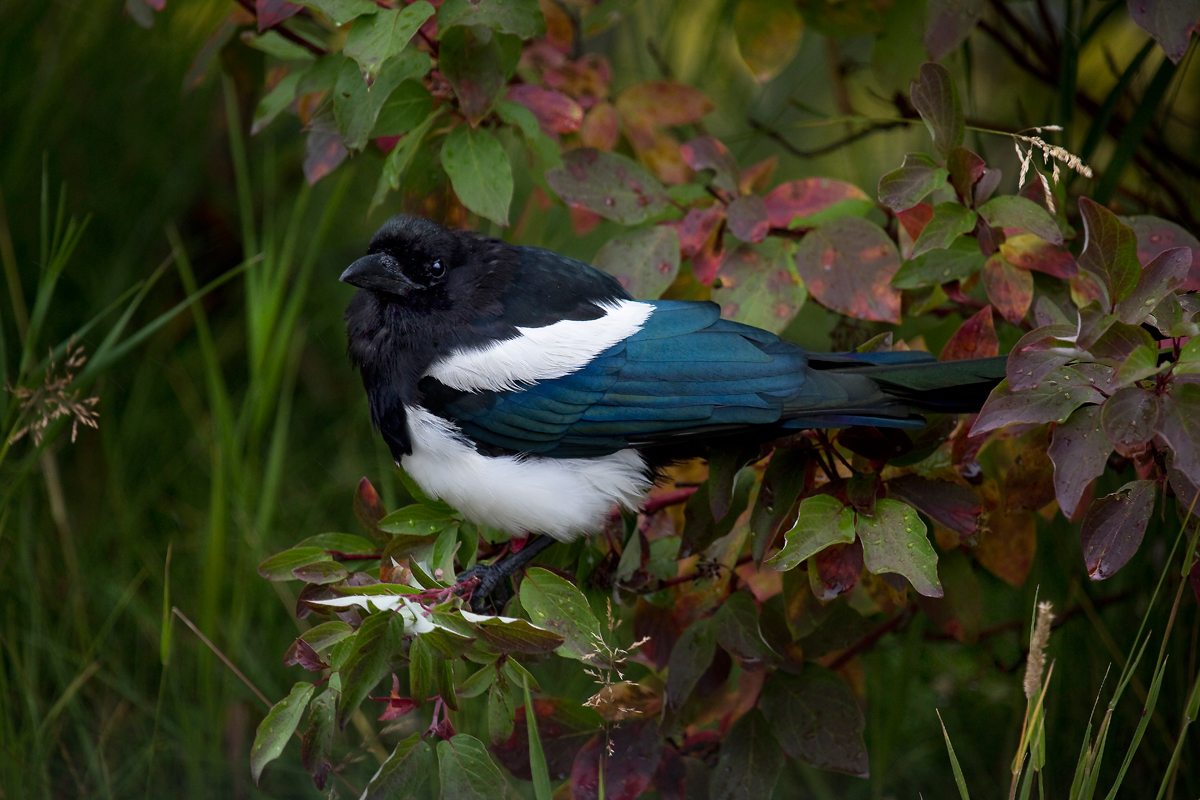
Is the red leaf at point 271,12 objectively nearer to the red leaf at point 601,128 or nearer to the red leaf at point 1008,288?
the red leaf at point 601,128

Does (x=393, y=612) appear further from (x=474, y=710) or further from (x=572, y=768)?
(x=474, y=710)

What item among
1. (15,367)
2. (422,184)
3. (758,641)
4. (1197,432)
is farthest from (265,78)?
(1197,432)

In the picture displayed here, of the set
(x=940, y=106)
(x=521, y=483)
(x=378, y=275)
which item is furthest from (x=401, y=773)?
(x=940, y=106)

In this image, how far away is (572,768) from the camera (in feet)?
5.68

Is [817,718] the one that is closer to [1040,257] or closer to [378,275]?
[1040,257]

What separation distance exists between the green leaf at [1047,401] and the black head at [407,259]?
1.03 m

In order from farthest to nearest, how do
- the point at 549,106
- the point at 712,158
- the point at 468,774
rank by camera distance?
the point at 549,106
the point at 712,158
the point at 468,774

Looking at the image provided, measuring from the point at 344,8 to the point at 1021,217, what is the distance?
1.03 metres

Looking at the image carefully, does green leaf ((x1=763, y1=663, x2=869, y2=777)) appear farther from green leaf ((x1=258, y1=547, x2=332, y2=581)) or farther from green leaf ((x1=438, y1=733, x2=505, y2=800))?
green leaf ((x1=258, y1=547, x2=332, y2=581))

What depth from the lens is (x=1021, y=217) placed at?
4.97 ft

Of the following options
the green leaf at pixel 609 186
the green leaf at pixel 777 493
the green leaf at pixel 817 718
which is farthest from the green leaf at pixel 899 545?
the green leaf at pixel 609 186

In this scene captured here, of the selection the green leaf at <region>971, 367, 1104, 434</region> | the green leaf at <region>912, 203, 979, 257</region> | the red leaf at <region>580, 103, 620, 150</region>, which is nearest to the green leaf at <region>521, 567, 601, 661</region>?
the green leaf at <region>971, 367, 1104, 434</region>

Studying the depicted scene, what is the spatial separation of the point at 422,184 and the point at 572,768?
1068 millimetres

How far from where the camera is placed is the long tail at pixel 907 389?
5.20 ft
